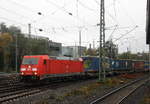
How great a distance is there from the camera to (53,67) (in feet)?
75.4

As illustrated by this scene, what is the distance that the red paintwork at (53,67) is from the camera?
2127 centimetres

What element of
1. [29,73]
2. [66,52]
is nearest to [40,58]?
[29,73]

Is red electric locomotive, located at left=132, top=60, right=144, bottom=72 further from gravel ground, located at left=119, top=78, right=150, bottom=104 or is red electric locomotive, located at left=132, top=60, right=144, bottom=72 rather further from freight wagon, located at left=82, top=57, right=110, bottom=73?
gravel ground, located at left=119, top=78, right=150, bottom=104

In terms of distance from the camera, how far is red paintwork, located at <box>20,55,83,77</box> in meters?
21.3

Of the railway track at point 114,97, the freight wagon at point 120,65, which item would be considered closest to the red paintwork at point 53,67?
the railway track at point 114,97

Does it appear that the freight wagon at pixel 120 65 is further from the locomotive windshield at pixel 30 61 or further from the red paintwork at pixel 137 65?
the locomotive windshield at pixel 30 61

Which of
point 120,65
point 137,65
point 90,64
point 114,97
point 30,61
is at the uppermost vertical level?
point 30,61

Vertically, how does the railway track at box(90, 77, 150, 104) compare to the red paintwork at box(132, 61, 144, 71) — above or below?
below

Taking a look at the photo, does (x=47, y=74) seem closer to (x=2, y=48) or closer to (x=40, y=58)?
(x=40, y=58)

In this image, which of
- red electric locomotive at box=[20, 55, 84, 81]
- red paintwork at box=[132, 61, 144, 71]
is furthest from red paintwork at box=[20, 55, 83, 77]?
red paintwork at box=[132, 61, 144, 71]

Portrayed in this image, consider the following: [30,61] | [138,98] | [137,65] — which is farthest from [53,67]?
[137,65]

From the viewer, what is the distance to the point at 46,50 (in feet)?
201

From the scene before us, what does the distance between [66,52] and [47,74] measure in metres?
64.9

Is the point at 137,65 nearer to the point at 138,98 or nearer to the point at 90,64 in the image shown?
the point at 90,64
